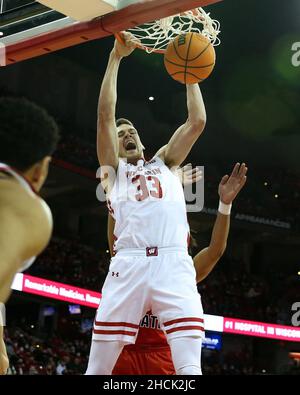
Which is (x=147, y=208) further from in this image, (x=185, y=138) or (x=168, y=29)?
(x=168, y=29)

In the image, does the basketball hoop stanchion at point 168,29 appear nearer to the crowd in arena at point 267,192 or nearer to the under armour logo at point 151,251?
the under armour logo at point 151,251

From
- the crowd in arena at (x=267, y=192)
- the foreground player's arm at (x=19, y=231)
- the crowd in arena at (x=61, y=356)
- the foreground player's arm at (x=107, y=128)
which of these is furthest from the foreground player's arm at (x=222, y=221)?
the crowd in arena at (x=267, y=192)

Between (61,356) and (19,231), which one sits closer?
(19,231)

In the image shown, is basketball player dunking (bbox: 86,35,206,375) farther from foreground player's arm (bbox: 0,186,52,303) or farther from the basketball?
foreground player's arm (bbox: 0,186,52,303)

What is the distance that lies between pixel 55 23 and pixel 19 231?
3285 millimetres

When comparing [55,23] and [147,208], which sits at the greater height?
[55,23]

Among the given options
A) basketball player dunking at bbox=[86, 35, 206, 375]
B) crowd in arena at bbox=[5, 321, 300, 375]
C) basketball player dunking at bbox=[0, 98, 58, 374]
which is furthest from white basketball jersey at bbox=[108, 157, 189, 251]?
crowd in arena at bbox=[5, 321, 300, 375]

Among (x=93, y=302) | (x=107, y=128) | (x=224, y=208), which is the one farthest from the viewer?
(x=93, y=302)

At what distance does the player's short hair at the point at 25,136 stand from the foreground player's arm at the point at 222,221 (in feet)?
8.20

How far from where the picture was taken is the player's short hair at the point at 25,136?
157cm

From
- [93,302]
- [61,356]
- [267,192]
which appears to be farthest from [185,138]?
[267,192]

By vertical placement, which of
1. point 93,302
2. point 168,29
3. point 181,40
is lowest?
point 181,40

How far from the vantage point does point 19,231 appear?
1.48m

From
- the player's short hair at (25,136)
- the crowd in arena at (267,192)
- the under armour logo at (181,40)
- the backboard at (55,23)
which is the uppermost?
the crowd in arena at (267,192)
